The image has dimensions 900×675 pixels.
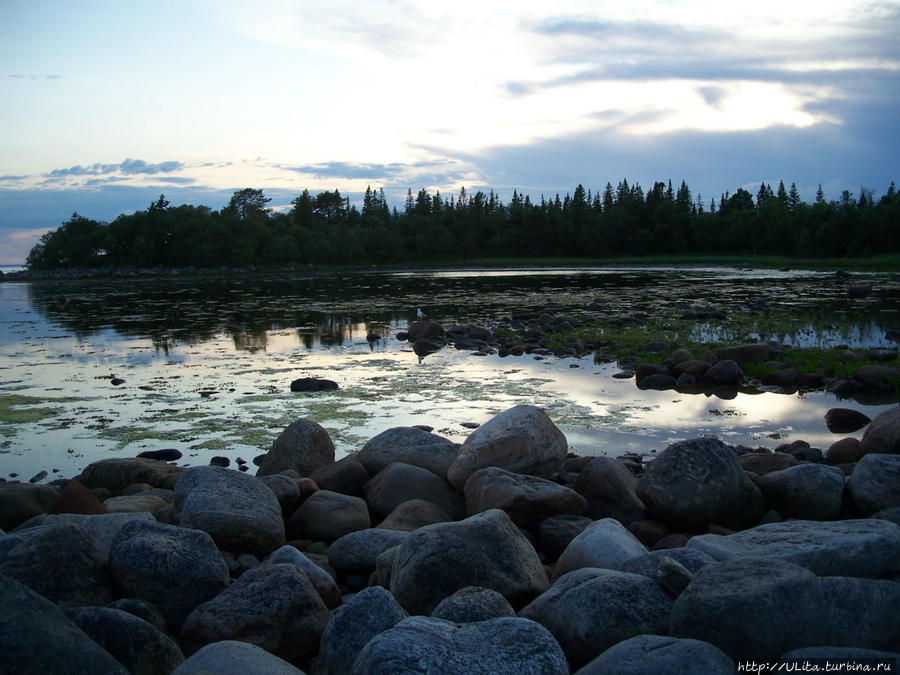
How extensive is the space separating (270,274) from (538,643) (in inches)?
3528

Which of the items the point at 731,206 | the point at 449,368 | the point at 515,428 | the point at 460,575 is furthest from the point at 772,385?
the point at 731,206

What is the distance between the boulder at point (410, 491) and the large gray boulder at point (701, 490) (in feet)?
7.12

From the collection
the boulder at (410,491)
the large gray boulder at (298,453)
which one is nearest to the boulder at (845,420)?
the boulder at (410,491)

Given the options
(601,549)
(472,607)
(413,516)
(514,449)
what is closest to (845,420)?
(514,449)

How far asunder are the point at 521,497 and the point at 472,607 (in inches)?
101

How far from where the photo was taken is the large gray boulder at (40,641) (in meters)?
3.71

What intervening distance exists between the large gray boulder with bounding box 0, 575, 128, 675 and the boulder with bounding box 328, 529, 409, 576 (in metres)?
2.59

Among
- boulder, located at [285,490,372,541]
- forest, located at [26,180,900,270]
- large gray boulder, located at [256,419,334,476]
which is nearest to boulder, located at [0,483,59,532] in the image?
large gray boulder, located at [256,419,334,476]

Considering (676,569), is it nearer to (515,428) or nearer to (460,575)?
(460,575)

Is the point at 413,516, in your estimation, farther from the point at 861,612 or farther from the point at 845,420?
the point at 845,420

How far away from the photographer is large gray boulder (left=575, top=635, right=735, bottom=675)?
11.9 ft

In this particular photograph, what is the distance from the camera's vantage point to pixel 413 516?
7207 millimetres

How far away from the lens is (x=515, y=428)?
26.3 ft

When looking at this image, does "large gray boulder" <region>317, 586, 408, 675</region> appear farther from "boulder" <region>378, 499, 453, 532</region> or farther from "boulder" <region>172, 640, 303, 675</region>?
"boulder" <region>378, 499, 453, 532</region>
